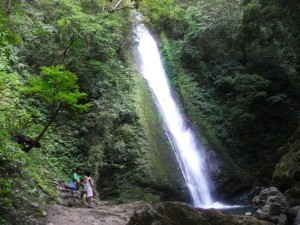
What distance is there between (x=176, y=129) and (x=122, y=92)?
359 centimetres

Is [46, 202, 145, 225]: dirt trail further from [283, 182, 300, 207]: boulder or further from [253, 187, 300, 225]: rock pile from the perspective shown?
[283, 182, 300, 207]: boulder

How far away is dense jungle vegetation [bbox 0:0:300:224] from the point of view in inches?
312

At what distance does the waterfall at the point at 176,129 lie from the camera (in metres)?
14.4

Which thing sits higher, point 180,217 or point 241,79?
point 241,79

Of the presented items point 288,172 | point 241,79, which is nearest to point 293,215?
point 288,172

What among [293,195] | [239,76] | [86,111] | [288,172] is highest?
[239,76]

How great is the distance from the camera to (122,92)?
1519cm

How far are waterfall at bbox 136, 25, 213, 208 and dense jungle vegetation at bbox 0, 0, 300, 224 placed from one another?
77cm

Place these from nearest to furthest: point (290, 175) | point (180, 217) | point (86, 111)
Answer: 1. point (180, 217)
2. point (290, 175)
3. point (86, 111)

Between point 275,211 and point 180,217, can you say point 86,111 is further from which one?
point 180,217

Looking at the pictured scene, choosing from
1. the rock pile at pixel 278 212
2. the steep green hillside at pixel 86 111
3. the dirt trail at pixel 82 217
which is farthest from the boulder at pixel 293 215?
the steep green hillside at pixel 86 111

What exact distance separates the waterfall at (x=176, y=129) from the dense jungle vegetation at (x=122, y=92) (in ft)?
2.51

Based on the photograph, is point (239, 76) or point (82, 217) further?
point (239, 76)

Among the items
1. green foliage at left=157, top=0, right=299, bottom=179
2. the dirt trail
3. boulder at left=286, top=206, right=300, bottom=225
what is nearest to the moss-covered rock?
boulder at left=286, top=206, right=300, bottom=225
